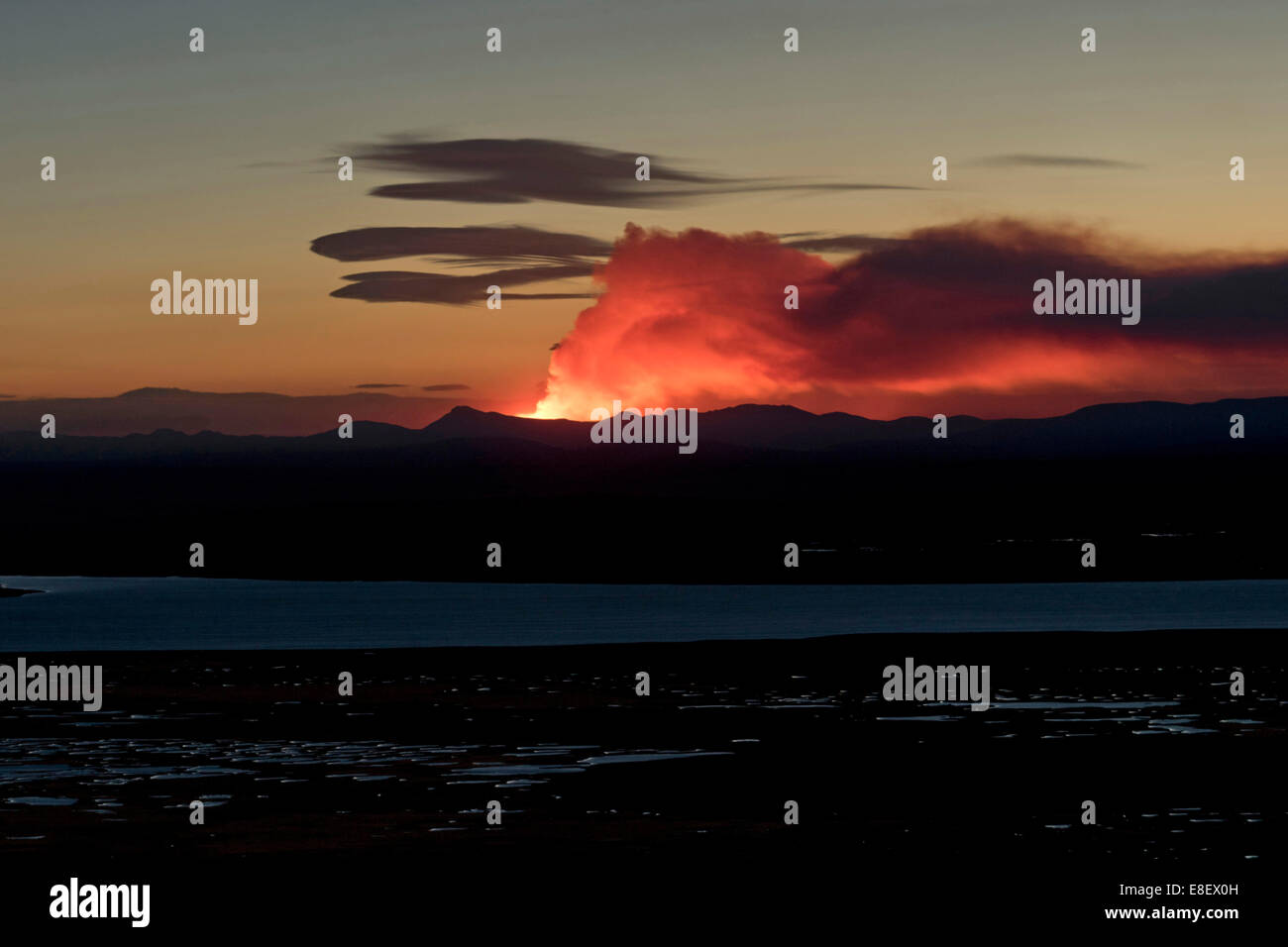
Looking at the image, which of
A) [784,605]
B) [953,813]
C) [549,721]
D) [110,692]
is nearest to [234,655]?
[110,692]

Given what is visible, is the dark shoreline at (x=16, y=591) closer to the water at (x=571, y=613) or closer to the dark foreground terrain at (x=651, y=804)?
the water at (x=571, y=613)

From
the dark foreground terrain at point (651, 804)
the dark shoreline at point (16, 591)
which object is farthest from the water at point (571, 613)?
the dark foreground terrain at point (651, 804)

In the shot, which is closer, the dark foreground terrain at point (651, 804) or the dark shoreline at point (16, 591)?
the dark foreground terrain at point (651, 804)

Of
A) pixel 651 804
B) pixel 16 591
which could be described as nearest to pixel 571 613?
pixel 16 591

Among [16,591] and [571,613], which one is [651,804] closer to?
[571,613]

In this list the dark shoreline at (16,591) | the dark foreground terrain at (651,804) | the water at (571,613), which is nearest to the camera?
the dark foreground terrain at (651,804)
